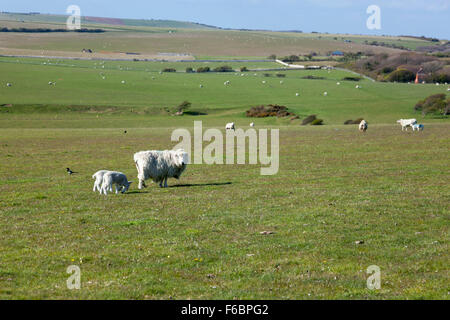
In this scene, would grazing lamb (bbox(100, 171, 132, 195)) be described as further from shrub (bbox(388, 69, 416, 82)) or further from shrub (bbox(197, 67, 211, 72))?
shrub (bbox(197, 67, 211, 72))

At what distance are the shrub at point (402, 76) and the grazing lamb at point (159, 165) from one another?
347 ft

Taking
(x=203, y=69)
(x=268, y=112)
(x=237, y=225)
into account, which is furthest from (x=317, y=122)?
(x=203, y=69)

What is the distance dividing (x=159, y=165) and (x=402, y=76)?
107456mm

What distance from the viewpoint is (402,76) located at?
120 m

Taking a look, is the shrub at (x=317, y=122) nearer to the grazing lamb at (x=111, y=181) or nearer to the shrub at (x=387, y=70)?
the grazing lamb at (x=111, y=181)

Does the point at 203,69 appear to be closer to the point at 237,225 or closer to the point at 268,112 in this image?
the point at 268,112

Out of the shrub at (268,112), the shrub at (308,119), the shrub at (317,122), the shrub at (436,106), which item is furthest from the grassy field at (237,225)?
the shrub at (268,112)

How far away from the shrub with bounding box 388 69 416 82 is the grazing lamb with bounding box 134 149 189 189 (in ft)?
347

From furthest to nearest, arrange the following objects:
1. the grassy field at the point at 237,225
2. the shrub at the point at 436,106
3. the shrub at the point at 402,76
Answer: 1. the shrub at the point at 402,76
2. the shrub at the point at 436,106
3. the grassy field at the point at 237,225

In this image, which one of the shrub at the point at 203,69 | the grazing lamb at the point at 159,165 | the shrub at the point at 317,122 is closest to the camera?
the grazing lamb at the point at 159,165

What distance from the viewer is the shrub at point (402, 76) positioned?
120 metres

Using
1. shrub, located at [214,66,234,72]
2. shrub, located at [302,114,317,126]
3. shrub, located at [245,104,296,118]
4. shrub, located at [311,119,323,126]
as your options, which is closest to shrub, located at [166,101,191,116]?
shrub, located at [245,104,296,118]

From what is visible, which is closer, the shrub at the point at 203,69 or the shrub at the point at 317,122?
the shrub at the point at 317,122
